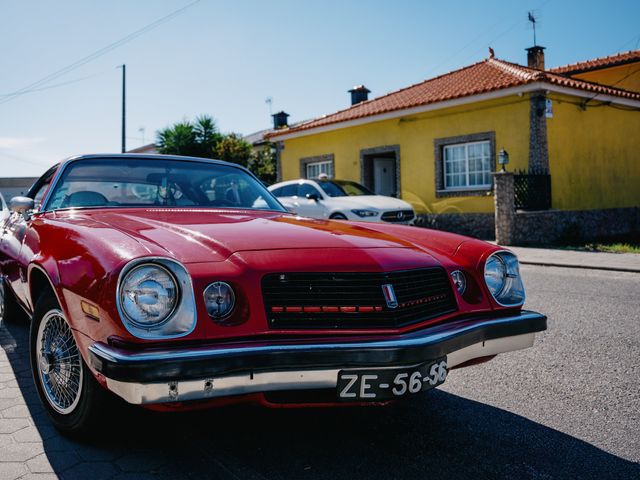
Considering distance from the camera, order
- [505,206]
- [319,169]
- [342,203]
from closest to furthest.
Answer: [342,203], [505,206], [319,169]

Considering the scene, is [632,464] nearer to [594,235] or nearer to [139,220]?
[139,220]

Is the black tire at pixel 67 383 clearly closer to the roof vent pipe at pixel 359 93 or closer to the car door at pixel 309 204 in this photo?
the car door at pixel 309 204

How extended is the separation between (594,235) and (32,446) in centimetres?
1409

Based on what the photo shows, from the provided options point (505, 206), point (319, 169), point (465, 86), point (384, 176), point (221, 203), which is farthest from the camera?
point (319, 169)

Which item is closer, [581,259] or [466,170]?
[581,259]

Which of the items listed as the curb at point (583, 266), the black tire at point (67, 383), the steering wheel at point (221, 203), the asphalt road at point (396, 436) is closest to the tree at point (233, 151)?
the curb at point (583, 266)

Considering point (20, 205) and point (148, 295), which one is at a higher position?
point (20, 205)

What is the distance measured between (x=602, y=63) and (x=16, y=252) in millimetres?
20727

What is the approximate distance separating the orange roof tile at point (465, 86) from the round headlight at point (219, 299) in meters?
12.5

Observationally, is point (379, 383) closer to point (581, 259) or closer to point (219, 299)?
point (219, 299)

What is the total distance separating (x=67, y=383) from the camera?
2.70 meters

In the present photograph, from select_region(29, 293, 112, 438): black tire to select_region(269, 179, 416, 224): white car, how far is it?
866 centimetres

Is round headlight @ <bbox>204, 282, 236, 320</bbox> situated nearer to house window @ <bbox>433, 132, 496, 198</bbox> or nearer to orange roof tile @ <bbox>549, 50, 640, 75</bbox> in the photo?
house window @ <bbox>433, 132, 496, 198</bbox>

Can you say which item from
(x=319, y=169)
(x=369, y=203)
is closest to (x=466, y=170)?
(x=369, y=203)
